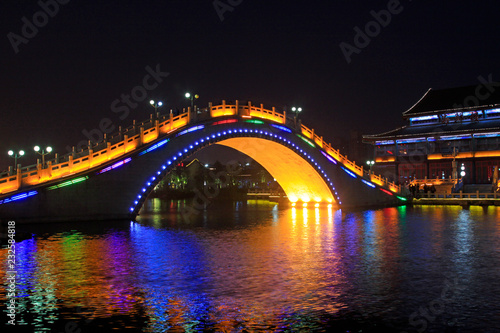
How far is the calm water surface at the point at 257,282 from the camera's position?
9977 millimetres

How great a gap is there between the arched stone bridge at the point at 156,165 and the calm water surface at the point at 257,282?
3.70 m

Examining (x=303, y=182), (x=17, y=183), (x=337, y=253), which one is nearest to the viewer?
(x=337, y=253)

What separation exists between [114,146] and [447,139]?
44.1 meters

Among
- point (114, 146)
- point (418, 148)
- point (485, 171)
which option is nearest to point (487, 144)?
point (485, 171)

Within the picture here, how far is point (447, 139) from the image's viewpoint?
204ft

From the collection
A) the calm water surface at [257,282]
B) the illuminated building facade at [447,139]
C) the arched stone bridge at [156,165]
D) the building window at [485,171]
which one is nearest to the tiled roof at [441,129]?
the illuminated building facade at [447,139]

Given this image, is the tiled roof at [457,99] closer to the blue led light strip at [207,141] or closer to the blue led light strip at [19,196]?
the blue led light strip at [207,141]

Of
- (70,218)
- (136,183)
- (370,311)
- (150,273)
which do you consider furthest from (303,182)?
(370,311)

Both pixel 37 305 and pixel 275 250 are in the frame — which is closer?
pixel 37 305

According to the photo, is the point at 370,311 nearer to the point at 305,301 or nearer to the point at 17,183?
the point at 305,301

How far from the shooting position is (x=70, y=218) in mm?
28344

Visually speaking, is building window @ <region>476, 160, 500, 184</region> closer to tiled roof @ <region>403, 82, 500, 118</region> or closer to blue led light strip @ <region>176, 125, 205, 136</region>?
tiled roof @ <region>403, 82, 500, 118</region>

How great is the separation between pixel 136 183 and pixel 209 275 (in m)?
17.5

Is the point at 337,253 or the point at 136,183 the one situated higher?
the point at 136,183
